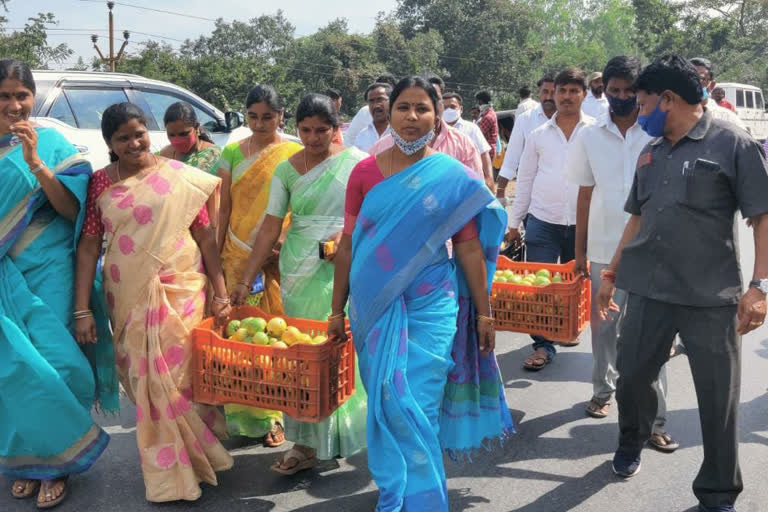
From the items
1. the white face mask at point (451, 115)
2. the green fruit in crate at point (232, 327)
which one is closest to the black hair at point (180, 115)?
the green fruit in crate at point (232, 327)

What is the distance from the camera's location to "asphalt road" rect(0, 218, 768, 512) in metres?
3.86

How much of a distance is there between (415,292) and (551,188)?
8.27ft

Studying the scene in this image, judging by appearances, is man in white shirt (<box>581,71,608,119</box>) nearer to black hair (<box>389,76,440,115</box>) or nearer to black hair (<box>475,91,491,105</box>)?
black hair (<box>475,91,491,105</box>)

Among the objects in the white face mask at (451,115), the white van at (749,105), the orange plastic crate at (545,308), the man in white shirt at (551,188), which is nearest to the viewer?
the orange plastic crate at (545,308)

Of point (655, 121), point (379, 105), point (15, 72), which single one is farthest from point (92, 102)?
point (655, 121)

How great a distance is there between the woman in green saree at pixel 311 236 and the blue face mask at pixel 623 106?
1557 mm

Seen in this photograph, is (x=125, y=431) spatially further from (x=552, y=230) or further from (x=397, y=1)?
(x=397, y=1)

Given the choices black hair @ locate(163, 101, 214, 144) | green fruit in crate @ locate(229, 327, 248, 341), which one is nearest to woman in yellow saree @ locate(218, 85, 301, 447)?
black hair @ locate(163, 101, 214, 144)

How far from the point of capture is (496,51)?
54.3 m

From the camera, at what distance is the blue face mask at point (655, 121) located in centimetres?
361

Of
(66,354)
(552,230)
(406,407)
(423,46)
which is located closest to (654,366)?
(406,407)

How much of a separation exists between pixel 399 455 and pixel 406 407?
191mm

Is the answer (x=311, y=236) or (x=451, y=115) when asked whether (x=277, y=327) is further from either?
(x=451, y=115)

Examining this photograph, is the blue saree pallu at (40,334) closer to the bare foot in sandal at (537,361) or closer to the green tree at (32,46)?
the bare foot in sandal at (537,361)
